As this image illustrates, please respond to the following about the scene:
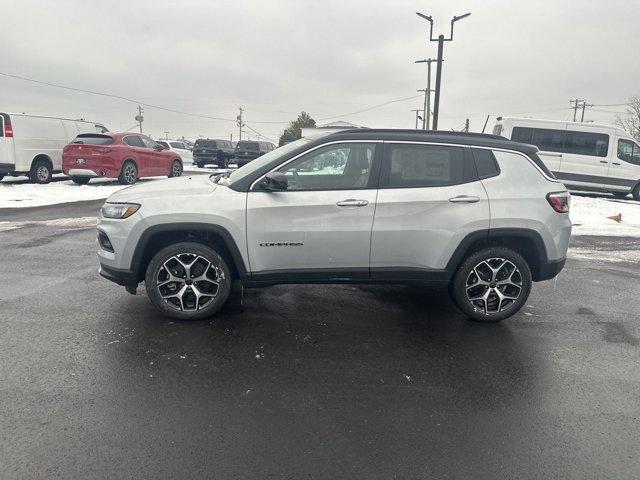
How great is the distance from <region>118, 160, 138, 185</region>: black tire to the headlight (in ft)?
36.6

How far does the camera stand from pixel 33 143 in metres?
14.1

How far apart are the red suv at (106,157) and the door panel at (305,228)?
11.6 m

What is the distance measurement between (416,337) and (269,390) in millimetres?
1508

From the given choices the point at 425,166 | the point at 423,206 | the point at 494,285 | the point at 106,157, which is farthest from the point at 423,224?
the point at 106,157

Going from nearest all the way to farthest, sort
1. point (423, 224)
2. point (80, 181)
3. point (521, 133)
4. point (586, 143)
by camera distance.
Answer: point (423, 224), point (80, 181), point (521, 133), point (586, 143)

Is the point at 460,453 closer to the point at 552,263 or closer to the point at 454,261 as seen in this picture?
the point at 454,261

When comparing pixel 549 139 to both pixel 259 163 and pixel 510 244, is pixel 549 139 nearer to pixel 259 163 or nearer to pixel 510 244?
pixel 510 244

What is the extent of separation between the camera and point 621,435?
8.75ft

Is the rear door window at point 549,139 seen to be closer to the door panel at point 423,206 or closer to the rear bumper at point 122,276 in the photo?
the door panel at point 423,206

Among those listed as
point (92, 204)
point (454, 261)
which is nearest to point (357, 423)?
point (454, 261)

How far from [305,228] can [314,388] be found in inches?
56.2

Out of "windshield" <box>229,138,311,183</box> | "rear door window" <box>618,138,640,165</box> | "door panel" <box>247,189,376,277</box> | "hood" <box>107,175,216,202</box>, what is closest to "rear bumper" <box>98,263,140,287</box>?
"hood" <box>107,175,216,202</box>

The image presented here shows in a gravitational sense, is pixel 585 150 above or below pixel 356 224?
above

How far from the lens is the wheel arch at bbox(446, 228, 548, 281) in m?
4.13
